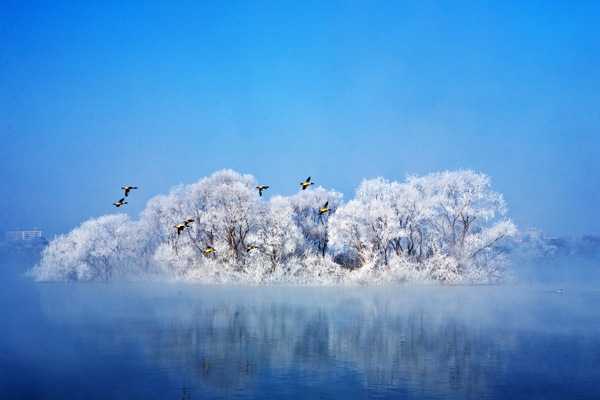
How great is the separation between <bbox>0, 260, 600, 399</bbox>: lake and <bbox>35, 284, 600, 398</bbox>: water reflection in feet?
0.21

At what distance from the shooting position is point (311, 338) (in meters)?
24.0

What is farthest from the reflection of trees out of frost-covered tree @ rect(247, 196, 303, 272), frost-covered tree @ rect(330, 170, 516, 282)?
frost-covered tree @ rect(247, 196, 303, 272)

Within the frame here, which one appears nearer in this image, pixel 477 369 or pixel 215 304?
pixel 477 369

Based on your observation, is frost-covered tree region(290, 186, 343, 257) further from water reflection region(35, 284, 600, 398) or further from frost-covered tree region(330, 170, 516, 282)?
water reflection region(35, 284, 600, 398)

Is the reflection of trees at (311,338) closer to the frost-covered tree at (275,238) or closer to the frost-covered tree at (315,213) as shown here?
the frost-covered tree at (275,238)

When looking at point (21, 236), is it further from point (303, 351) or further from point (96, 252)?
point (303, 351)

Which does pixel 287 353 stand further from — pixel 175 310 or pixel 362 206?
pixel 362 206

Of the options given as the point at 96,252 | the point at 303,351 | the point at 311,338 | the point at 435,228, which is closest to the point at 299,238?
the point at 435,228

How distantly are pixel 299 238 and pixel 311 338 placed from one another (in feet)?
135

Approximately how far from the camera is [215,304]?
39.7 m

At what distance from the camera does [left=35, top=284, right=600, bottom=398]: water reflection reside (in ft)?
52.8

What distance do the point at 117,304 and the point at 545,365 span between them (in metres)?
30.9

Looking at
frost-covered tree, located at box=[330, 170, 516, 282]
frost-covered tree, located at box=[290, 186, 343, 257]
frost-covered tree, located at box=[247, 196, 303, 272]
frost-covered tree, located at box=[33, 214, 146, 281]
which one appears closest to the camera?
frost-covered tree, located at box=[330, 170, 516, 282]

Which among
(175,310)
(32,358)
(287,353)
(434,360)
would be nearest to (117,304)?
(175,310)
